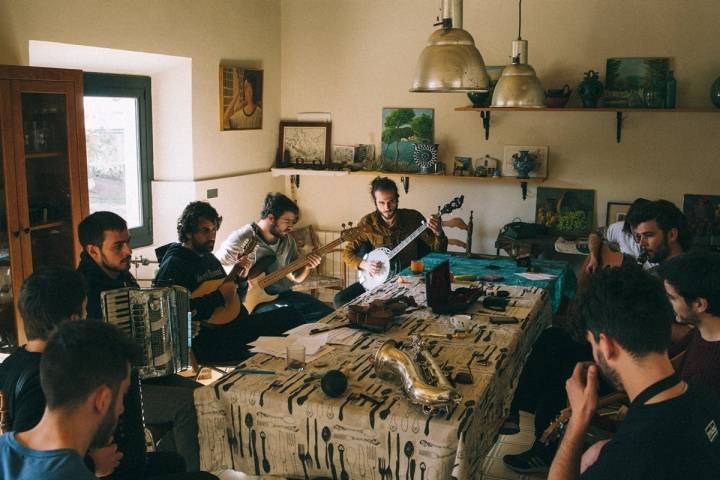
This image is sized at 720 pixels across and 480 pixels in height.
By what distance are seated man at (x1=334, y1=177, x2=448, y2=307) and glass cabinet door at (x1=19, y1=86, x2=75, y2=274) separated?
1.86 m

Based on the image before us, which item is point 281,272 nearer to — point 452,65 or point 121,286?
point 121,286

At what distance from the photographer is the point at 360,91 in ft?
21.8

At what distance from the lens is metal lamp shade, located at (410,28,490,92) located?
3.41 meters

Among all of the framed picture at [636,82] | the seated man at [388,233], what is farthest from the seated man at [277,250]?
the framed picture at [636,82]

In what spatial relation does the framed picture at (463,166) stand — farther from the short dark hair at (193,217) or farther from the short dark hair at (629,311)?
the short dark hair at (629,311)

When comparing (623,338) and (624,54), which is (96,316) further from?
(624,54)

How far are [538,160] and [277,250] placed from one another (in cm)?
243

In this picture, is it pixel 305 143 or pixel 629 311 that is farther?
pixel 305 143

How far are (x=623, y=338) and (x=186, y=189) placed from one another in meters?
4.37

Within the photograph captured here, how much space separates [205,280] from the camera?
13.1 ft

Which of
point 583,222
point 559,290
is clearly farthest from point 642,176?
point 559,290

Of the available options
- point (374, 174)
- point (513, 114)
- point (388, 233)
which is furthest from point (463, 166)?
point (388, 233)

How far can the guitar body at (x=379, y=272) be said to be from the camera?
16.5 feet

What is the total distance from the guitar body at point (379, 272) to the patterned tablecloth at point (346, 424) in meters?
1.96
